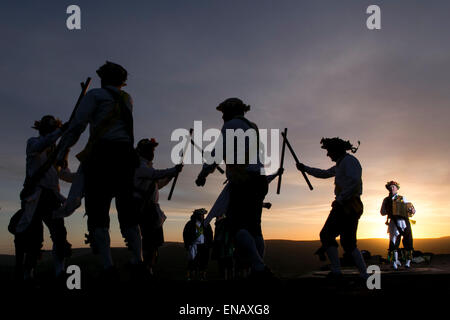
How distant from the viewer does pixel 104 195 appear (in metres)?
4.66

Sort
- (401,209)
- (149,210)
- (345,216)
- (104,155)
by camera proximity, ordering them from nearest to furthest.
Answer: (104,155) → (345,216) → (149,210) → (401,209)

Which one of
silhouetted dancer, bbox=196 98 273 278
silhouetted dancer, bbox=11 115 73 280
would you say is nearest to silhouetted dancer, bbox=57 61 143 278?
silhouetted dancer, bbox=196 98 273 278

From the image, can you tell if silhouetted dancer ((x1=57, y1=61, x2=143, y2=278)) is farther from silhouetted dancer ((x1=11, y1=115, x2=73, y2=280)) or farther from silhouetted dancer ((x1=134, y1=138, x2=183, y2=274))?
silhouetted dancer ((x1=134, y1=138, x2=183, y2=274))

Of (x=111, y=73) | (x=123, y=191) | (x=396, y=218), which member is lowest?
(x=396, y=218)

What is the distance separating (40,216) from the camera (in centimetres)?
621

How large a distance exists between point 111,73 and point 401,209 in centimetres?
1114

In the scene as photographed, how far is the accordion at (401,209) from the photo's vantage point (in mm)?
13281

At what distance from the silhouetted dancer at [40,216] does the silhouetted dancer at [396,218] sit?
1036 cm

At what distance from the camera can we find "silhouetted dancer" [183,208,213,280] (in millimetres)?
14070

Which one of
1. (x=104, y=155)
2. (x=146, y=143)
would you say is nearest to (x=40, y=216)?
(x=104, y=155)

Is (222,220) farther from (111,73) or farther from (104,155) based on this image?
(111,73)

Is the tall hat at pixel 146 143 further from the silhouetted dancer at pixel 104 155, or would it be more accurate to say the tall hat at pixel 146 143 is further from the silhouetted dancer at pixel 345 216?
the silhouetted dancer at pixel 345 216

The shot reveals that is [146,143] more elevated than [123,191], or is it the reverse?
[146,143]
